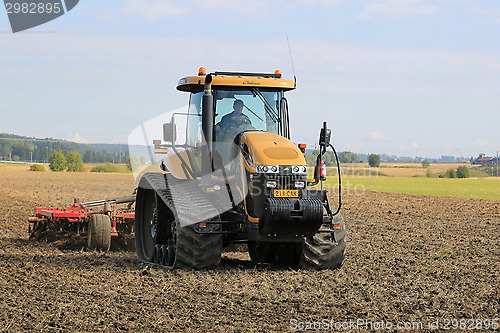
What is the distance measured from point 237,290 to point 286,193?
1.77 meters

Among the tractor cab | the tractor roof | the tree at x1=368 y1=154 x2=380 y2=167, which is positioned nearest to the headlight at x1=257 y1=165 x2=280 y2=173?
the tractor cab

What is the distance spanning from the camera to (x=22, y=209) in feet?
70.1

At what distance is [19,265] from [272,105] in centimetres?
488

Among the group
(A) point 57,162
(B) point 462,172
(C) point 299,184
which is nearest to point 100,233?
(C) point 299,184

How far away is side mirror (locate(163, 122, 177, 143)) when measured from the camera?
1008 cm

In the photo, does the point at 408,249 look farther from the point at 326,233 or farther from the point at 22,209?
the point at 22,209

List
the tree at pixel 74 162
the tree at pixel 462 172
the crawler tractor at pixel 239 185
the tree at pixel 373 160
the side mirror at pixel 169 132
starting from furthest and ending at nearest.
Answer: the tree at pixel 373 160, the tree at pixel 462 172, the tree at pixel 74 162, the side mirror at pixel 169 132, the crawler tractor at pixel 239 185

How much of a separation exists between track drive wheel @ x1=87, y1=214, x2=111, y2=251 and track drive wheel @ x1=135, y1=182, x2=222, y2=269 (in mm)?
923

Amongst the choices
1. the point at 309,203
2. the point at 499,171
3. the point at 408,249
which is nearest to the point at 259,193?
the point at 309,203

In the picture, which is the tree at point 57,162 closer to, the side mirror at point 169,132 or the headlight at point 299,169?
the side mirror at point 169,132

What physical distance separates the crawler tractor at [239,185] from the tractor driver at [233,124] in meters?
0.02

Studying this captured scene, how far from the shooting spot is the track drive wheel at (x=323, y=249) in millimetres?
9578

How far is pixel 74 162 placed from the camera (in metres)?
80.3

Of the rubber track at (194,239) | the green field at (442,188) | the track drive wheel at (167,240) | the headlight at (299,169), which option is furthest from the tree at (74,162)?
the headlight at (299,169)
